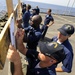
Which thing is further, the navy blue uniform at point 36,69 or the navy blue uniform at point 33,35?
the navy blue uniform at point 33,35

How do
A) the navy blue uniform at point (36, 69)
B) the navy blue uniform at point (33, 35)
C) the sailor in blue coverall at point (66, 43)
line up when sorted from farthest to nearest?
the navy blue uniform at point (33, 35) < the sailor in blue coverall at point (66, 43) < the navy blue uniform at point (36, 69)

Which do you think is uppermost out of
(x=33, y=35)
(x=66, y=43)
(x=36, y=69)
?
(x=36, y=69)

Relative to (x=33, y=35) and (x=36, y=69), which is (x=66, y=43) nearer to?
(x=33, y=35)

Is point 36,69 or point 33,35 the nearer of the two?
point 36,69

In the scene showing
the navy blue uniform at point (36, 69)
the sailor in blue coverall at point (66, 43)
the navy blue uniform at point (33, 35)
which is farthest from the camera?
the navy blue uniform at point (33, 35)

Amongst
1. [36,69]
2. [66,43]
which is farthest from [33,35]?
[36,69]

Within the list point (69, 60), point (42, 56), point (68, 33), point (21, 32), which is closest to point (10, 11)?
point (21, 32)

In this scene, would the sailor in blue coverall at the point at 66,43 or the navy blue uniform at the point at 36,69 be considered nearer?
the navy blue uniform at the point at 36,69

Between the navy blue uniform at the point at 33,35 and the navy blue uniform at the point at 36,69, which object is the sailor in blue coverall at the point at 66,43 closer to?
the navy blue uniform at the point at 33,35

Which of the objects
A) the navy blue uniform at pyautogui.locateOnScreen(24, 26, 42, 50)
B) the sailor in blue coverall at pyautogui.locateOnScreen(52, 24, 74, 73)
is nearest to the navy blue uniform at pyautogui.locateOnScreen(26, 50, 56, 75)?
the sailor in blue coverall at pyautogui.locateOnScreen(52, 24, 74, 73)

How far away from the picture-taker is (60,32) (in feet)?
17.1

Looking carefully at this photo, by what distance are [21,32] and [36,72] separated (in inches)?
22.7

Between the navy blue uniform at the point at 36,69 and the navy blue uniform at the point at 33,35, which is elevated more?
the navy blue uniform at the point at 36,69

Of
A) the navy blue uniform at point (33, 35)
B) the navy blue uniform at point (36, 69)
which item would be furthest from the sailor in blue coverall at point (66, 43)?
the navy blue uniform at point (36, 69)
